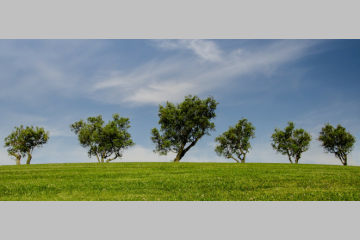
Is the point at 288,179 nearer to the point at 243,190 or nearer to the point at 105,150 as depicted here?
the point at 243,190

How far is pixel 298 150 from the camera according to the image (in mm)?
53531

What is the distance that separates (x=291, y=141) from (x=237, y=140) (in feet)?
46.7

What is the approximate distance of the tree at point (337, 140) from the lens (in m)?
52.9

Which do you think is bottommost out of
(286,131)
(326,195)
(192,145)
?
(326,195)

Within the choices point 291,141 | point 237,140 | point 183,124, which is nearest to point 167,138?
point 183,124

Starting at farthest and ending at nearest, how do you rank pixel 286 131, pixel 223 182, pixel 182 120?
pixel 286 131 → pixel 182 120 → pixel 223 182

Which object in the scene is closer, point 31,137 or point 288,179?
point 288,179

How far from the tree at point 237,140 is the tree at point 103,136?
74.0ft

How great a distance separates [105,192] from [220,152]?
45.7 m

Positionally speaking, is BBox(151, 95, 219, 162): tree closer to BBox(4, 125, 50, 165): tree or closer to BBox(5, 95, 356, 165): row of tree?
BBox(5, 95, 356, 165): row of tree

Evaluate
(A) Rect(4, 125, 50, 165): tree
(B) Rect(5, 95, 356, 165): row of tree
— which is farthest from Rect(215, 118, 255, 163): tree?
(A) Rect(4, 125, 50, 165): tree

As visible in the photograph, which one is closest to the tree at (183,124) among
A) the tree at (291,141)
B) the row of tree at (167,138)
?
the row of tree at (167,138)

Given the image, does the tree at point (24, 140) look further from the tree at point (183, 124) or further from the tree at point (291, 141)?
the tree at point (291, 141)

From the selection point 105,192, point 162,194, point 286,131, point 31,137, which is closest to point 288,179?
point 162,194
